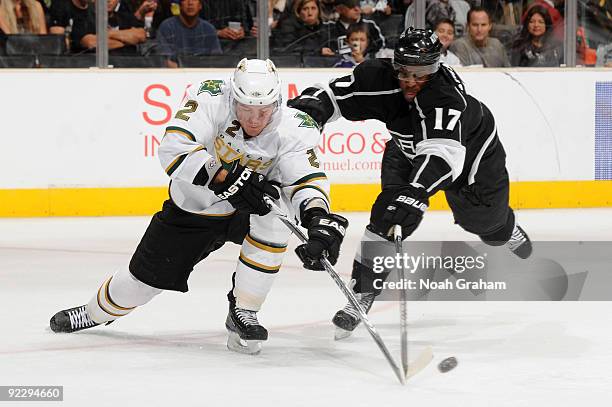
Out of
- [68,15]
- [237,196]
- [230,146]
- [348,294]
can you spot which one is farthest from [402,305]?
[68,15]

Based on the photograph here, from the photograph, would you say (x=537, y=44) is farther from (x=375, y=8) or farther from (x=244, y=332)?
(x=244, y=332)

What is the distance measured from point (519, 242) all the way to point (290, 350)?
1.57m

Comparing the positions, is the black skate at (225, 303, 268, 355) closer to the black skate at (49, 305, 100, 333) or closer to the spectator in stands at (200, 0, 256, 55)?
the black skate at (49, 305, 100, 333)

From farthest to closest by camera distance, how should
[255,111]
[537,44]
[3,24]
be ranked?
[537,44]
[3,24]
[255,111]

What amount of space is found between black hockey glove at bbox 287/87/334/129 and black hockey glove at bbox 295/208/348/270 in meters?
0.78

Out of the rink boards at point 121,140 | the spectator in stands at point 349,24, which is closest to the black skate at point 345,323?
the rink boards at point 121,140

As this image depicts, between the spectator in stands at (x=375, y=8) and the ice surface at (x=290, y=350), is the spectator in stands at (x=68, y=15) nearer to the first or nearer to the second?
the spectator in stands at (x=375, y=8)

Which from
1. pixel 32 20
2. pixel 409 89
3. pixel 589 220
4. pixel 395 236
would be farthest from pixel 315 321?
pixel 32 20

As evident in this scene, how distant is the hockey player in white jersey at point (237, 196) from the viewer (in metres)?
3.49

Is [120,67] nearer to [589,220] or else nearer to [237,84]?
[589,220]

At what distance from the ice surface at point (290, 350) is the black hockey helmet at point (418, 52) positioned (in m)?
0.92

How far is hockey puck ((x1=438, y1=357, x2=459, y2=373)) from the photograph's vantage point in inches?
134

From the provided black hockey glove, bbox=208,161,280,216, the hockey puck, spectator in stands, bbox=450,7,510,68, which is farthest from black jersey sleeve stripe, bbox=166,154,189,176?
spectator in stands, bbox=450,7,510,68

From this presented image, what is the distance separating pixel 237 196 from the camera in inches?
138
